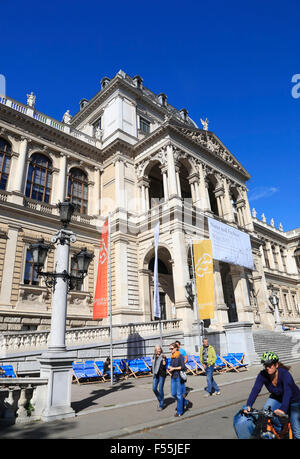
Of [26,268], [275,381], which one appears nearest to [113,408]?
[275,381]

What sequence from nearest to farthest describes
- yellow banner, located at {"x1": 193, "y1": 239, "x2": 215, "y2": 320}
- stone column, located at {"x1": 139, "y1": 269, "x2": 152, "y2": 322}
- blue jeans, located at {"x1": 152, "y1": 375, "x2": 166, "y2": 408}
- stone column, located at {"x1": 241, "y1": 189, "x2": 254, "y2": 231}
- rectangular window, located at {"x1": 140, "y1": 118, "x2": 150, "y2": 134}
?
blue jeans, located at {"x1": 152, "y1": 375, "x2": 166, "y2": 408}, yellow banner, located at {"x1": 193, "y1": 239, "x2": 215, "y2": 320}, stone column, located at {"x1": 139, "y1": 269, "x2": 152, "y2": 322}, rectangular window, located at {"x1": 140, "y1": 118, "x2": 150, "y2": 134}, stone column, located at {"x1": 241, "y1": 189, "x2": 254, "y2": 231}

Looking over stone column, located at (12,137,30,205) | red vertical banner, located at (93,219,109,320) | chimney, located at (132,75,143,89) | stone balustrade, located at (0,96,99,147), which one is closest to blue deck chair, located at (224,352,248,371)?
red vertical banner, located at (93,219,109,320)

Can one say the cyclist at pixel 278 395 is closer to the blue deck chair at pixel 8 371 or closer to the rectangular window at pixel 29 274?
the blue deck chair at pixel 8 371

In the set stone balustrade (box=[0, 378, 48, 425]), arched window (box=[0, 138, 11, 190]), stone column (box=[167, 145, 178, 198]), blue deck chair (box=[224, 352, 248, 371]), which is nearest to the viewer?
stone balustrade (box=[0, 378, 48, 425])

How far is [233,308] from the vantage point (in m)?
27.3

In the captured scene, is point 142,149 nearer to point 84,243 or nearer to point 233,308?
point 84,243

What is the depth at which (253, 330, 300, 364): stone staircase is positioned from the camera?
18.5 m

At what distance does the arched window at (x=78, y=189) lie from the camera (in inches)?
944

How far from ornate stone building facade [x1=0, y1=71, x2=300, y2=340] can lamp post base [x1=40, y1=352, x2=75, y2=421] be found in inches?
435

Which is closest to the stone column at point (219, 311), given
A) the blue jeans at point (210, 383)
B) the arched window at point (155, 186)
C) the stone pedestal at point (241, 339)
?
the stone pedestal at point (241, 339)

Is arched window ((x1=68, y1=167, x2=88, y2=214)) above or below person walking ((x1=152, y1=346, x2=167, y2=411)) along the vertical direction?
above

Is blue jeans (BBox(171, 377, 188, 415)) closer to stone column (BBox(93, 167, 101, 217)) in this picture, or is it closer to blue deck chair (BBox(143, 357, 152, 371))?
blue deck chair (BBox(143, 357, 152, 371))

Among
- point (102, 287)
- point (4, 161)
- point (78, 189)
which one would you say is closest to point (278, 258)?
point (78, 189)

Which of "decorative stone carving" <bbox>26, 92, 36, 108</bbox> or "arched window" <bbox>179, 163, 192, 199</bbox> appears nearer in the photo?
"decorative stone carving" <bbox>26, 92, 36, 108</bbox>
